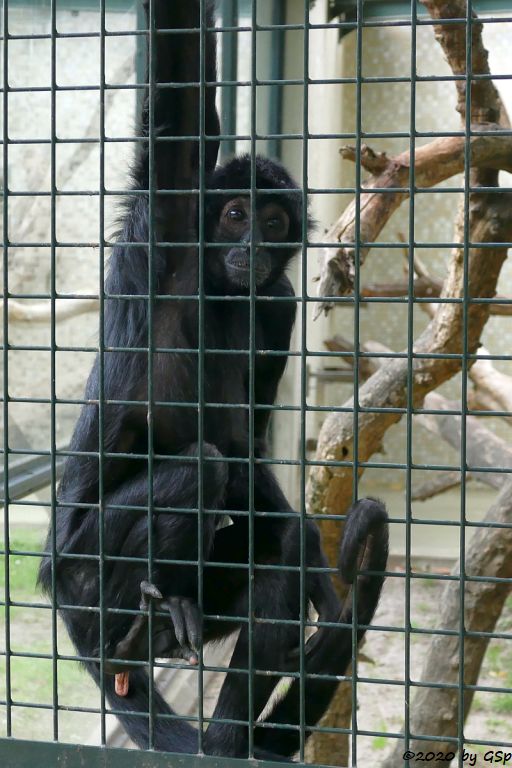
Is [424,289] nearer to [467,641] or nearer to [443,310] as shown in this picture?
[443,310]

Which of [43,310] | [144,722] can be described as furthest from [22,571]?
[144,722]

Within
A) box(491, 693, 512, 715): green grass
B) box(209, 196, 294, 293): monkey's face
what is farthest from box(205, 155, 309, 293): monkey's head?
box(491, 693, 512, 715): green grass

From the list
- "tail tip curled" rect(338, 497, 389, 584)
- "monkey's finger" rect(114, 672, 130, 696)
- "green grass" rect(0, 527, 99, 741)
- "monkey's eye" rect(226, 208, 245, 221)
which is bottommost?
"green grass" rect(0, 527, 99, 741)

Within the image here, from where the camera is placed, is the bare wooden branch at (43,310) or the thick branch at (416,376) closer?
the thick branch at (416,376)

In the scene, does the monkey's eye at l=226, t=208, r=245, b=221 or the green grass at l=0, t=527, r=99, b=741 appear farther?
the green grass at l=0, t=527, r=99, b=741

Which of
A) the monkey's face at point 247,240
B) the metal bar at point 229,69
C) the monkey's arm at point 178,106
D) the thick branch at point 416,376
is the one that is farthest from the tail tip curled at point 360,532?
the metal bar at point 229,69

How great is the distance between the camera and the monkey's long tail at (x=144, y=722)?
304 centimetres

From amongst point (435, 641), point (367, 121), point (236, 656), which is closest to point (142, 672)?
point (236, 656)

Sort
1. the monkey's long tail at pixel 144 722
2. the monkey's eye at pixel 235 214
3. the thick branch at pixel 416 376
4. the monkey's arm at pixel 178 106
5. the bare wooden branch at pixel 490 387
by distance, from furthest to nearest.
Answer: the bare wooden branch at pixel 490 387
the thick branch at pixel 416 376
the monkey's eye at pixel 235 214
the monkey's long tail at pixel 144 722
the monkey's arm at pixel 178 106

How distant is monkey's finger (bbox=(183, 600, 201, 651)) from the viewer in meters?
2.70

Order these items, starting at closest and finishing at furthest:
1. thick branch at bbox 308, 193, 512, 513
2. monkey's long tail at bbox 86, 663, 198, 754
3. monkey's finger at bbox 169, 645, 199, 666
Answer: monkey's finger at bbox 169, 645, 199, 666, monkey's long tail at bbox 86, 663, 198, 754, thick branch at bbox 308, 193, 512, 513

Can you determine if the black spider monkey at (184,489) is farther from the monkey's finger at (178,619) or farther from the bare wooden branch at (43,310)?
the bare wooden branch at (43,310)

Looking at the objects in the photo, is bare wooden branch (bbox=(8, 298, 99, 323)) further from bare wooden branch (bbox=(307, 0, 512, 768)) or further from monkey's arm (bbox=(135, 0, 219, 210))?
monkey's arm (bbox=(135, 0, 219, 210))

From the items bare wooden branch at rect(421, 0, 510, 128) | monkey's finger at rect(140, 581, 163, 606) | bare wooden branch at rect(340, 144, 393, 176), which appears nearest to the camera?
monkey's finger at rect(140, 581, 163, 606)
